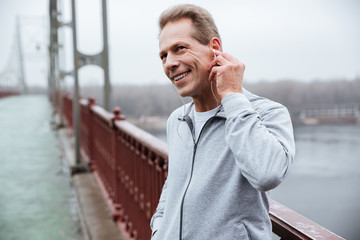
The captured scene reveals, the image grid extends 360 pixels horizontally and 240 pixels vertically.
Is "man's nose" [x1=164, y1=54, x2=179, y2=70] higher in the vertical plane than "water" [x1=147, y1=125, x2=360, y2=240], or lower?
higher

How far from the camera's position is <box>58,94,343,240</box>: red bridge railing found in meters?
1.09

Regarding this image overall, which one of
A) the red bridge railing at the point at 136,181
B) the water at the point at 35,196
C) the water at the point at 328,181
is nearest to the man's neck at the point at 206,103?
the red bridge railing at the point at 136,181

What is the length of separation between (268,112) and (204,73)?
0.29 m

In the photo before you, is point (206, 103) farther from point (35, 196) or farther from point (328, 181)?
point (328, 181)

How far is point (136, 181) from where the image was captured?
9.01ft

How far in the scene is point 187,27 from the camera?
1.24m

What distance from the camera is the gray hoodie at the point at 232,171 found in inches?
35.9

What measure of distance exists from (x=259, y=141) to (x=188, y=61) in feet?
1.44

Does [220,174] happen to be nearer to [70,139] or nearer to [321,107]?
[70,139]

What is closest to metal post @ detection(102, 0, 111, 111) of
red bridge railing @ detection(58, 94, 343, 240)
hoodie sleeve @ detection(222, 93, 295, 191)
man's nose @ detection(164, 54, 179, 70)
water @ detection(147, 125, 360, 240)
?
red bridge railing @ detection(58, 94, 343, 240)

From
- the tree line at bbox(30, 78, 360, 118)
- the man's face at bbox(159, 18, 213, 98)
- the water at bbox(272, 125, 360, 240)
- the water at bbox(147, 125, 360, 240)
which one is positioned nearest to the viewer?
the man's face at bbox(159, 18, 213, 98)

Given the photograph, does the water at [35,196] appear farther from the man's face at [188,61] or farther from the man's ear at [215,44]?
the man's ear at [215,44]

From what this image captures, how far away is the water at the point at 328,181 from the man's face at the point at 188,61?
51.3 meters

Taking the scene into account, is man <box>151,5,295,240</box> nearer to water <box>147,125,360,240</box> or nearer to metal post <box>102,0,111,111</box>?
metal post <box>102,0,111,111</box>
